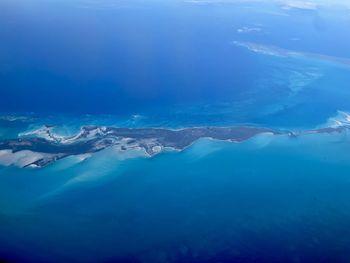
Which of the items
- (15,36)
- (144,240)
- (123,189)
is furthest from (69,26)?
(144,240)

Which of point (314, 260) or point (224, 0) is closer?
point (314, 260)

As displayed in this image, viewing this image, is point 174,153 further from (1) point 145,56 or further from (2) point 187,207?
(1) point 145,56

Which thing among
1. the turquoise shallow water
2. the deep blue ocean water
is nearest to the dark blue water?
the deep blue ocean water

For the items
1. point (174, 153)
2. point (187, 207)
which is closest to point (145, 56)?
point (174, 153)

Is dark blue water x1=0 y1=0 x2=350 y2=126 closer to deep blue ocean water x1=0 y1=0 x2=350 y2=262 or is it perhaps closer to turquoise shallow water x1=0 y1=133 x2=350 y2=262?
deep blue ocean water x1=0 y1=0 x2=350 y2=262

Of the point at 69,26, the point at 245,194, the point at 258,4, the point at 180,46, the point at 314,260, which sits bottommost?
the point at 314,260

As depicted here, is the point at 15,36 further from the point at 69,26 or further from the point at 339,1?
the point at 339,1
